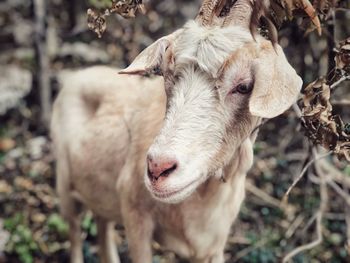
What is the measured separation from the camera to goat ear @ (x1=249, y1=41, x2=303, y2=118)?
10.2ft

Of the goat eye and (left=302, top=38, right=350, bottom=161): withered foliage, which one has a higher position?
the goat eye

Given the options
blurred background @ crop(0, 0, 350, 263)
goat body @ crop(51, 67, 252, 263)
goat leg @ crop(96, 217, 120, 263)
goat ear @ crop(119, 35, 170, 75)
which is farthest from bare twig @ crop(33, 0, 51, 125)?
goat ear @ crop(119, 35, 170, 75)

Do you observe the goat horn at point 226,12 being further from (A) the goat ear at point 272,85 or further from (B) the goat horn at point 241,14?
(A) the goat ear at point 272,85

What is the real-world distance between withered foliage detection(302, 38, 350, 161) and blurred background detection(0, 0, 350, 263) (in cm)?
71

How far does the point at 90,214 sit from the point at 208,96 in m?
3.47

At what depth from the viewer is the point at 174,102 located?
131 inches

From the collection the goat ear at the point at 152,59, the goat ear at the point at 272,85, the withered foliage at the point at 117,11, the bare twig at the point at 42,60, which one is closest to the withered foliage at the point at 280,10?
the withered foliage at the point at 117,11

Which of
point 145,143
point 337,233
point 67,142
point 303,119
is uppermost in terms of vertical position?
point 303,119

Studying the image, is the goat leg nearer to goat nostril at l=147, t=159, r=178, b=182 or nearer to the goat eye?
goat nostril at l=147, t=159, r=178, b=182

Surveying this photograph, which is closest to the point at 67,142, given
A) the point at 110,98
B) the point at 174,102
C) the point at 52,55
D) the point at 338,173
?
the point at 110,98

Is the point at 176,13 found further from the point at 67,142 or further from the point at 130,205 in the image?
the point at 130,205

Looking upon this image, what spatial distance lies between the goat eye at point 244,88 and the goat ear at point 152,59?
44cm

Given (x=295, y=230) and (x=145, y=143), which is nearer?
(x=145, y=143)

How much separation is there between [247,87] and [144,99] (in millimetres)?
1326
